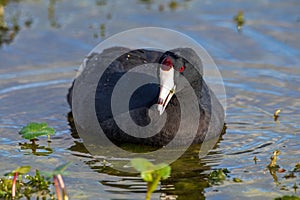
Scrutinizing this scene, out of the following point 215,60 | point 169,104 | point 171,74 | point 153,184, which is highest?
point 215,60

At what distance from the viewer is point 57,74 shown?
8.25 m

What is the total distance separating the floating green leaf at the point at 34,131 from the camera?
6.16 m

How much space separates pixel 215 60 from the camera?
27.7ft

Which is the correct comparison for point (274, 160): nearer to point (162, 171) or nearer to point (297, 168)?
point (297, 168)

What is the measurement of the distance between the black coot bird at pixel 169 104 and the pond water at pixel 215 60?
221 millimetres

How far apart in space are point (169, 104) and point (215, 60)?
7.03 ft

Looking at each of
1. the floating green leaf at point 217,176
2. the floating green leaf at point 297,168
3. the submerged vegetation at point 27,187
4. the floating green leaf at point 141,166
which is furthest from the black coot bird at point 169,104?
the floating green leaf at point 141,166

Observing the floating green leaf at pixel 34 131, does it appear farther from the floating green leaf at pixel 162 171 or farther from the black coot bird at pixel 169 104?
the floating green leaf at pixel 162 171

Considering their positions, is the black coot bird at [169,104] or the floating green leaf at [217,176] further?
the black coot bird at [169,104]

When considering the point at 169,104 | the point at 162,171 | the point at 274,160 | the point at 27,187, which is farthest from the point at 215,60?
the point at 162,171

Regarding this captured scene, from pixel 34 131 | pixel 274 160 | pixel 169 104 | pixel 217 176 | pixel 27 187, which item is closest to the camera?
pixel 27 187

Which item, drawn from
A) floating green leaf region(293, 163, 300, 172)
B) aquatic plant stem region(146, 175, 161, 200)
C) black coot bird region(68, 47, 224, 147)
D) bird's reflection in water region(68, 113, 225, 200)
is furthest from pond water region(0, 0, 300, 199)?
aquatic plant stem region(146, 175, 161, 200)

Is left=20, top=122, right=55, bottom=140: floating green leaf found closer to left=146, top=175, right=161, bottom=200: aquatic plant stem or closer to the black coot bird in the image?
the black coot bird

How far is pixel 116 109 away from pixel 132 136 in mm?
322
